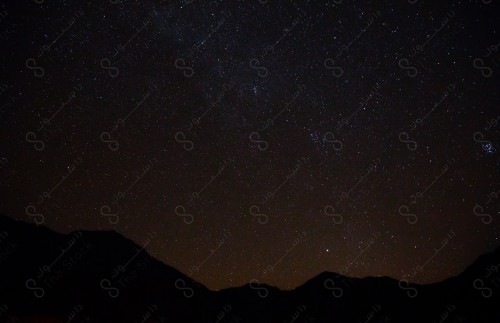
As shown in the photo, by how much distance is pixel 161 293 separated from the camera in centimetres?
1755

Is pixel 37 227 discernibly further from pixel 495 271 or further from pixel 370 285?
pixel 495 271

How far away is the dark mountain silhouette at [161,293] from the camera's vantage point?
14.5m

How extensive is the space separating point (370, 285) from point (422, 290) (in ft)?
9.35

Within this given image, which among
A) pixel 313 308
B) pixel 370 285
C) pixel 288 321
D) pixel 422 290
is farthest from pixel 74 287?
pixel 422 290

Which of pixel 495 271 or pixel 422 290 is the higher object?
pixel 495 271

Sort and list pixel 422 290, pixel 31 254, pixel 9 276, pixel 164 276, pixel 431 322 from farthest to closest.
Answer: pixel 422 290, pixel 164 276, pixel 431 322, pixel 31 254, pixel 9 276

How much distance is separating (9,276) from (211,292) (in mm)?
10403

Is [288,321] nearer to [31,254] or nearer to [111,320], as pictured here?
[111,320]

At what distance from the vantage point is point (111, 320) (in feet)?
49.1

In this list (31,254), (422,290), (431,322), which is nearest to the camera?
(31,254)

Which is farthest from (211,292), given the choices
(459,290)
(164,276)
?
(459,290)

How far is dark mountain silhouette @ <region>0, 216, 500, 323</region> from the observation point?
14516 millimetres

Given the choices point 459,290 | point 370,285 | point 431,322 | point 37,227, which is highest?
point 459,290

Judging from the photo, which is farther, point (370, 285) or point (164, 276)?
point (370, 285)
